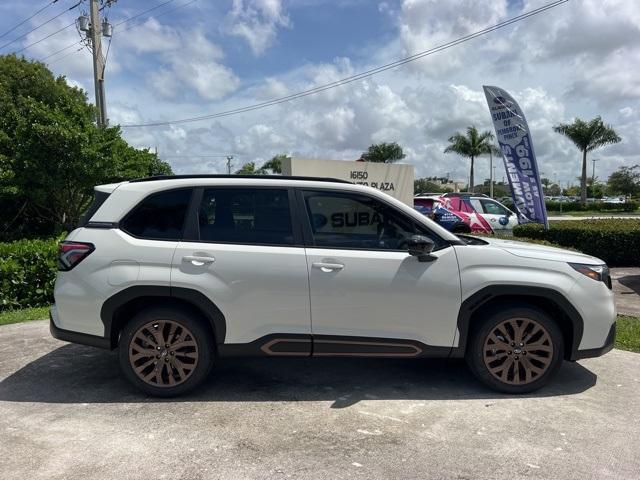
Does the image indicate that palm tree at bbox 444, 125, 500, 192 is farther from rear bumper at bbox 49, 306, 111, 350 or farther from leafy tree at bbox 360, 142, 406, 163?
rear bumper at bbox 49, 306, 111, 350

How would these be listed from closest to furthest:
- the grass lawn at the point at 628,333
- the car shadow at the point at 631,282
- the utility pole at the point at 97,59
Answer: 1. the grass lawn at the point at 628,333
2. the car shadow at the point at 631,282
3. the utility pole at the point at 97,59

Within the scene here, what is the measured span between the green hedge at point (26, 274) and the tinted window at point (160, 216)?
408 centimetres

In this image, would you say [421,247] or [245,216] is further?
[245,216]

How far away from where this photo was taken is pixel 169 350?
427 cm

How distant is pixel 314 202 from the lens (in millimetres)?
4414

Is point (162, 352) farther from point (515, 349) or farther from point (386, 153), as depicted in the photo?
point (386, 153)

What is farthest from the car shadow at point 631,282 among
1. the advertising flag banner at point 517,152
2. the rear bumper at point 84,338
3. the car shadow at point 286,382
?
the rear bumper at point 84,338

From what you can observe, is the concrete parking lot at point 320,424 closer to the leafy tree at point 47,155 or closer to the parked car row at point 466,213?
the leafy tree at point 47,155

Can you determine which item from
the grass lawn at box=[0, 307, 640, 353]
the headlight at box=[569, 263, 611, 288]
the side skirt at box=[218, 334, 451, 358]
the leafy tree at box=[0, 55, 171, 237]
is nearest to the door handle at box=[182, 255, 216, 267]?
the side skirt at box=[218, 334, 451, 358]

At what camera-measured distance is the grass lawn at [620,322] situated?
19.5 ft

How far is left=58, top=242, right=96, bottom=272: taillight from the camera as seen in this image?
425 cm

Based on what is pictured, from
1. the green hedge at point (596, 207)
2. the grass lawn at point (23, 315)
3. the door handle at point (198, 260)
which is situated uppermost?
the green hedge at point (596, 207)

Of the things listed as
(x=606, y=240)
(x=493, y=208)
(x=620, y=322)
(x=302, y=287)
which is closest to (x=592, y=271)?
(x=302, y=287)

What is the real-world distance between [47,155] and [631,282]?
1202 cm
